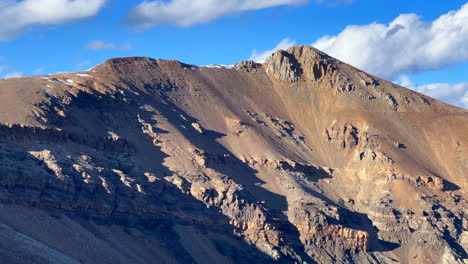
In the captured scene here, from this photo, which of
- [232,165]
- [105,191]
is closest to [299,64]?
[232,165]

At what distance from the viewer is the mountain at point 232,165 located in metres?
77.9

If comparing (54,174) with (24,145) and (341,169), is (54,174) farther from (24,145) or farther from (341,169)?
(341,169)

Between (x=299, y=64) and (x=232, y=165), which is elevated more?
(x=299, y=64)

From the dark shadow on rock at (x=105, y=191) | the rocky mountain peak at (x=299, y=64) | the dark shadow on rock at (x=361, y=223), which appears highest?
the rocky mountain peak at (x=299, y=64)

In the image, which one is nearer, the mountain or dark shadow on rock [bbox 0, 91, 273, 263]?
dark shadow on rock [bbox 0, 91, 273, 263]

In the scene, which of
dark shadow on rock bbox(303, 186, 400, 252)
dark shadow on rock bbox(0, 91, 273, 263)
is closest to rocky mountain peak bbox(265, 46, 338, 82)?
dark shadow on rock bbox(303, 186, 400, 252)

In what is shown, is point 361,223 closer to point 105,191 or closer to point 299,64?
point 105,191

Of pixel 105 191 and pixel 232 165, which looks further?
pixel 232 165

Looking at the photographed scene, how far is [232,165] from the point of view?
321 ft

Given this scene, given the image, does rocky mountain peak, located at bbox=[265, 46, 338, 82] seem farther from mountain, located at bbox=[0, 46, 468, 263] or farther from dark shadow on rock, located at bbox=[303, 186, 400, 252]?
dark shadow on rock, located at bbox=[303, 186, 400, 252]

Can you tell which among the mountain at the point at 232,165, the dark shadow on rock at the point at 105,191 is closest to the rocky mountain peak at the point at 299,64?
the mountain at the point at 232,165

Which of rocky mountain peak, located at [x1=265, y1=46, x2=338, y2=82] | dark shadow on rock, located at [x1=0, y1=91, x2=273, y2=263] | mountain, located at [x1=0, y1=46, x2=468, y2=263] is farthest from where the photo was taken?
rocky mountain peak, located at [x1=265, y1=46, x2=338, y2=82]

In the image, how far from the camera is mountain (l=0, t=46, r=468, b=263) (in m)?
77.9

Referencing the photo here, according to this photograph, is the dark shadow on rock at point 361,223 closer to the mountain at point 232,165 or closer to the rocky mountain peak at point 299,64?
the mountain at point 232,165
